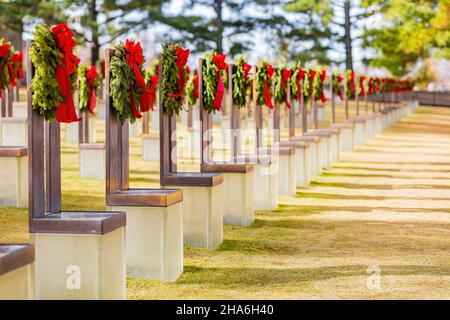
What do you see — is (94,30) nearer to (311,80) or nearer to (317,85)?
(317,85)

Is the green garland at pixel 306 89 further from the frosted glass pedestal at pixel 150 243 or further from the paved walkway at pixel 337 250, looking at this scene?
the frosted glass pedestal at pixel 150 243

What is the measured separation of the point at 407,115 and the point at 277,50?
7.73 metres

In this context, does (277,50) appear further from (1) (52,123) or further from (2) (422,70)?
(1) (52,123)

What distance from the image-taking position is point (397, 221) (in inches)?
435

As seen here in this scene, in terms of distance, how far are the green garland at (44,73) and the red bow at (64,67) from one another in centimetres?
4

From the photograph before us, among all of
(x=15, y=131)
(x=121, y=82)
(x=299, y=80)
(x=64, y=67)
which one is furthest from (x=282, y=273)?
(x=15, y=131)

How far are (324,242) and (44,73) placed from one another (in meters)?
4.09

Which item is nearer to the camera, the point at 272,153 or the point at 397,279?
the point at 397,279

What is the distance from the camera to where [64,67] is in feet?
20.9

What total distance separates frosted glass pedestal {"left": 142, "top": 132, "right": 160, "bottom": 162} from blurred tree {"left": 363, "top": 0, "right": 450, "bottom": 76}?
21.9 meters

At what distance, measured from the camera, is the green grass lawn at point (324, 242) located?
6988mm

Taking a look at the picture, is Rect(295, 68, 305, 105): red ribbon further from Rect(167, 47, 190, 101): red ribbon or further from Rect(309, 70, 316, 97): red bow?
Rect(167, 47, 190, 101): red ribbon

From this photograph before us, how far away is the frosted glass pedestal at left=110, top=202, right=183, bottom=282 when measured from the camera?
23.6ft
